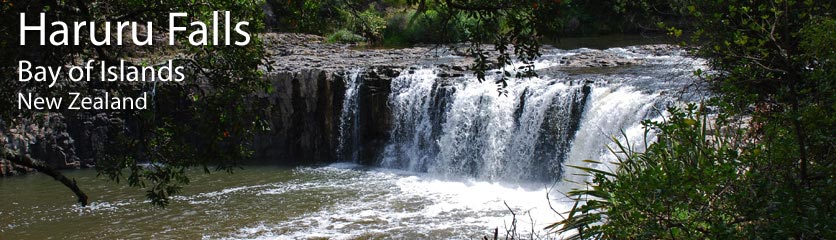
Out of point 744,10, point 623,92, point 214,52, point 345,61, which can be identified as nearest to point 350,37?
point 345,61

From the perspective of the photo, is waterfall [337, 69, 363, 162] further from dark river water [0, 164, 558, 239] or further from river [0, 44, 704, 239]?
dark river water [0, 164, 558, 239]

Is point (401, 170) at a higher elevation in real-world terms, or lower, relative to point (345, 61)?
lower

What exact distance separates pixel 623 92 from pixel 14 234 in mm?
8651

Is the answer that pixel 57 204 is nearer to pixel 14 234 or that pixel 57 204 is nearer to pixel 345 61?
pixel 14 234

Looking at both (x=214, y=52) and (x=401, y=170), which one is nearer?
(x=214, y=52)

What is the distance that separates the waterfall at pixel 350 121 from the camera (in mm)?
16422

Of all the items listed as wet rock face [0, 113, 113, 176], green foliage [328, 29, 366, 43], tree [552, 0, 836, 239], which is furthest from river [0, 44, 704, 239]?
green foliage [328, 29, 366, 43]

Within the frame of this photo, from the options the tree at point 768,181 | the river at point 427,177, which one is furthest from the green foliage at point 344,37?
the tree at point 768,181

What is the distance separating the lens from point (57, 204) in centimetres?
1341

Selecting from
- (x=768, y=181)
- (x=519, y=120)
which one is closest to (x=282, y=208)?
(x=519, y=120)

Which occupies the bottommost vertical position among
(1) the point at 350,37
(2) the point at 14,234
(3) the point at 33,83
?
(2) the point at 14,234

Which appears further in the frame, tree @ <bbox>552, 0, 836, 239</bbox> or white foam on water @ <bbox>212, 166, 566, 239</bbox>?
white foam on water @ <bbox>212, 166, 566, 239</bbox>

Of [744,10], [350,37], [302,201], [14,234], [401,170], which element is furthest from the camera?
[350,37]

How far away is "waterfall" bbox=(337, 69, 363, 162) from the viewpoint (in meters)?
16.4
